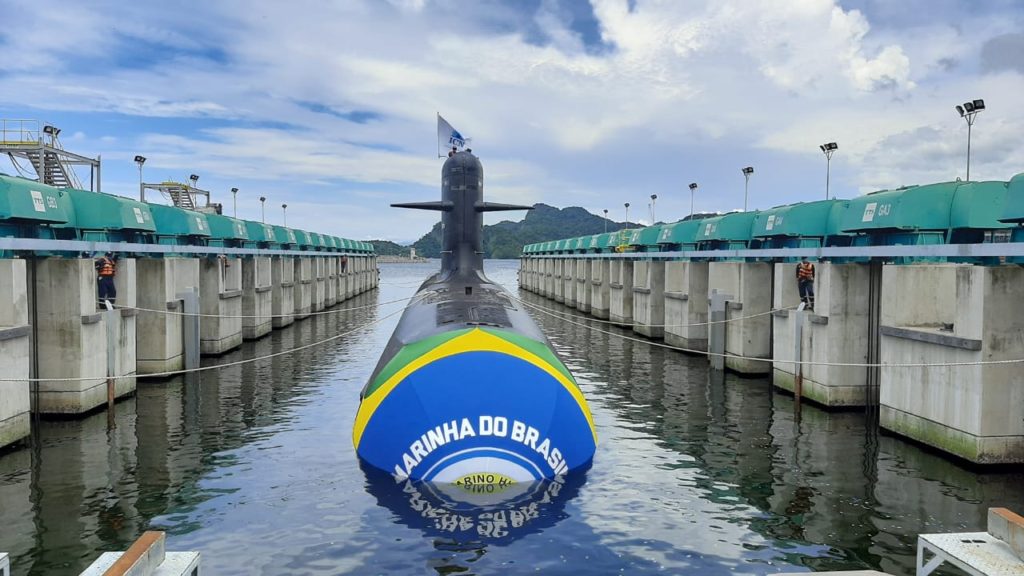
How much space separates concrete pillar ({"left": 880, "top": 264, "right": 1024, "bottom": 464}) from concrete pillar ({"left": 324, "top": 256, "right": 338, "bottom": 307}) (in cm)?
6184

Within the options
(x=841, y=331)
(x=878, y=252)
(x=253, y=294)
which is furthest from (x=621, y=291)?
(x=878, y=252)

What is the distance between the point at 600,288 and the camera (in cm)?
6644

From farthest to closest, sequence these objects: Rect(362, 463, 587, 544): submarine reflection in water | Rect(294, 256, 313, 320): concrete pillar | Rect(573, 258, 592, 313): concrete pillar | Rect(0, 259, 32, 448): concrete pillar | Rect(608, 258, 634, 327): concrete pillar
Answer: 1. Rect(573, 258, 592, 313): concrete pillar
2. Rect(294, 256, 313, 320): concrete pillar
3. Rect(608, 258, 634, 327): concrete pillar
4. Rect(0, 259, 32, 448): concrete pillar
5. Rect(362, 463, 587, 544): submarine reflection in water

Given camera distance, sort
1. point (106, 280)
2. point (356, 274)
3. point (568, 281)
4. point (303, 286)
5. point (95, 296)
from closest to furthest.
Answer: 1. point (95, 296)
2. point (106, 280)
3. point (303, 286)
4. point (568, 281)
5. point (356, 274)

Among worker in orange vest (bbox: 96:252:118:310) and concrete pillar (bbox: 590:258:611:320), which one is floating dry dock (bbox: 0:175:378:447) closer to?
worker in orange vest (bbox: 96:252:118:310)

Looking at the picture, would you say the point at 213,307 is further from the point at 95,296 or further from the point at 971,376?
the point at 971,376

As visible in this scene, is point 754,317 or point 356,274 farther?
point 356,274

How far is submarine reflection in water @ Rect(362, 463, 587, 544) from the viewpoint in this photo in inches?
549

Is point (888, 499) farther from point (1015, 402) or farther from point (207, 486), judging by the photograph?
point (207, 486)

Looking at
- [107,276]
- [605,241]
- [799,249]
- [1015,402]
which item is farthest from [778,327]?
[605,241]

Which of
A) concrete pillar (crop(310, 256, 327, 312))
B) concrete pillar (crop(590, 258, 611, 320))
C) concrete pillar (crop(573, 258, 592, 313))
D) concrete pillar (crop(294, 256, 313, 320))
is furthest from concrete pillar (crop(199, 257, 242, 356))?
concrete pillar (crop(573, 258, 592, 313))

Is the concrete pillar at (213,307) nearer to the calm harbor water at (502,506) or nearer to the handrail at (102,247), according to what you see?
the handrail at (102,247)

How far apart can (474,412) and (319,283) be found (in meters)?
59.1

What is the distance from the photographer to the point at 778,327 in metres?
29.5
